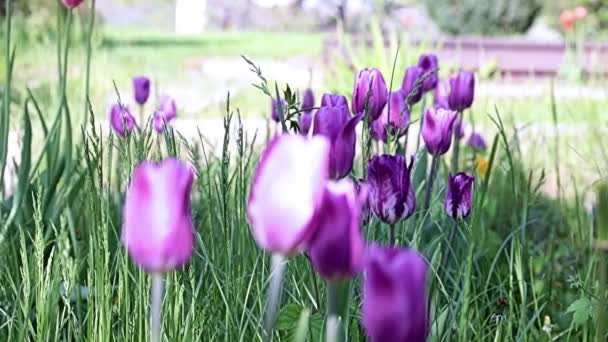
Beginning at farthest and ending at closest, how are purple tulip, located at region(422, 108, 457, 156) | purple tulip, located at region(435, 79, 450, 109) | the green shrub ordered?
the green shrub < purple tulip, located at region(435, 79, 450, 109) < purple tulip, located at region(422, 108, 457, 156)

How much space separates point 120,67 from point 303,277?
710 cm

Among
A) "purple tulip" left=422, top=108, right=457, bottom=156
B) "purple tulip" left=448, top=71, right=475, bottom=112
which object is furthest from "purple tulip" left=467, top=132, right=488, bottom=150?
"purple tulip" left=422, top=108, right=457, bottom=156

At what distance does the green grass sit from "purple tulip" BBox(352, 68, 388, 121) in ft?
0.54

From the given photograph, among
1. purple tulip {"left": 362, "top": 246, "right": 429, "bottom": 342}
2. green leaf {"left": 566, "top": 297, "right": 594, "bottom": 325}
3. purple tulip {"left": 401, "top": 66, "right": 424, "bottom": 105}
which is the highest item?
purple tulip {"left": 401, "top": 66, "right": 424, "bottom": 105}

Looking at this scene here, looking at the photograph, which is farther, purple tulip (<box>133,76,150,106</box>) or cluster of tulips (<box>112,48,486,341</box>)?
purple tulip (<box>133,76,150,106</box>)

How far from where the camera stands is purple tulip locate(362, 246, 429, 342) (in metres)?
0.53

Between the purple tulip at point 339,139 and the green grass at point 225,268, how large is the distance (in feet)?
0.52

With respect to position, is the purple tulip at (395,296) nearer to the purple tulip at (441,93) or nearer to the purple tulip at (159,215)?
the purple tulip at (159,215)

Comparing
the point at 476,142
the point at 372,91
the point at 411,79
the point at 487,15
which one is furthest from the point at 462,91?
the point at 487,15

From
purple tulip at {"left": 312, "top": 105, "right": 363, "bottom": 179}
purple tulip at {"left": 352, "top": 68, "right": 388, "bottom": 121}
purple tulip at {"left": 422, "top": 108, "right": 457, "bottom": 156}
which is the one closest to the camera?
purple tulip at {"left": 312, "top": 105, "right": 363, "bottom": 179}

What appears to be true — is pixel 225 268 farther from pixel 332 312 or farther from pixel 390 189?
pixel 332 312

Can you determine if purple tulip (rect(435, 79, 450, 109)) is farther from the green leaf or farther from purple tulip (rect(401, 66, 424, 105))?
the green leaf

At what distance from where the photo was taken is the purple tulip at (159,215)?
0.60 m

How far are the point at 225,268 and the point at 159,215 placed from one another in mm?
752
